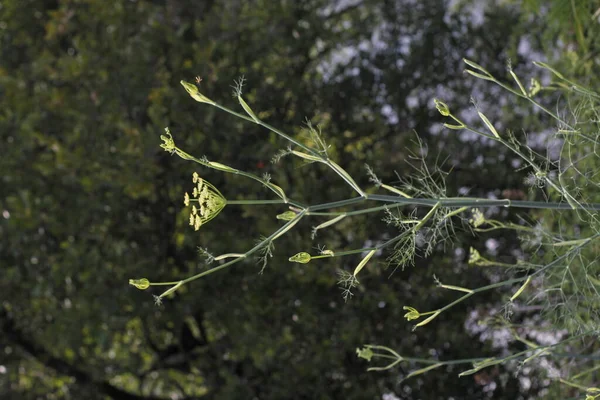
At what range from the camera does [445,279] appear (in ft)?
7.18

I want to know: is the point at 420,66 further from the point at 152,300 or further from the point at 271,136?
the point at 152,300

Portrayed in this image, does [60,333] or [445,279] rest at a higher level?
[445,279]

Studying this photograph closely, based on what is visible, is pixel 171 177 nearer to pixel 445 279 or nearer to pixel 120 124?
pixel 120 124

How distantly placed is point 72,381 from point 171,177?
3.59 feet

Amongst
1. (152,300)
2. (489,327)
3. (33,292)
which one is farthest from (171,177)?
(489,327)

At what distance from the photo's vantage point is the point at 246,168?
232 centimetres

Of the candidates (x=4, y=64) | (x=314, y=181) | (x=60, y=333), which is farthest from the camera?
(x=4, y=64)

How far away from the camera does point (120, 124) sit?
2.24m

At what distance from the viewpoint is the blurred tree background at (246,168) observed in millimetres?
2240

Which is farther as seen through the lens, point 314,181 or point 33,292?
point 33,292

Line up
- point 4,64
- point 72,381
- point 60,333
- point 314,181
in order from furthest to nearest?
point 72,381
point 4,64
point 60,333
point 314,181

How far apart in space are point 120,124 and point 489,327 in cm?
120

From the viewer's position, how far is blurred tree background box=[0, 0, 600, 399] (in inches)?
88.2

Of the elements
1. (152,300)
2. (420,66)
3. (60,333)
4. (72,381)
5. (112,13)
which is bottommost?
(72,381)
